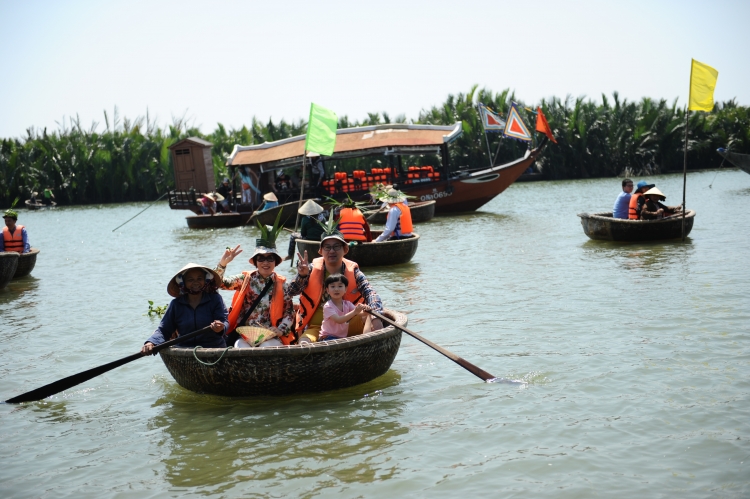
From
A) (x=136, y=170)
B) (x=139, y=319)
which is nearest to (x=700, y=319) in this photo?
(x=139, y=319)

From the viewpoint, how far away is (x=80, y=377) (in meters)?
6.26

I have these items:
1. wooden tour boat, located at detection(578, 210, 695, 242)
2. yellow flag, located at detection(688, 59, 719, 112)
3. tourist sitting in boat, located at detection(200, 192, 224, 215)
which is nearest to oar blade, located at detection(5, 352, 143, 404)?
A: wooden tour boat, located at detection(578, 210, 695, 242)

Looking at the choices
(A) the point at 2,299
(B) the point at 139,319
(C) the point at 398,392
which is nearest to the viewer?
(C) the point at 398,392

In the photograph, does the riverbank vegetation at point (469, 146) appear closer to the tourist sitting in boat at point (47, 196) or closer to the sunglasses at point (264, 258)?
the tourist sitting in boat at point (47, 196)

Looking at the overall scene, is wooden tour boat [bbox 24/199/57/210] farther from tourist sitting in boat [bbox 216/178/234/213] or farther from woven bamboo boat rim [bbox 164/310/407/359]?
woven bamboo boat rim [bbox 164/310/407/359]

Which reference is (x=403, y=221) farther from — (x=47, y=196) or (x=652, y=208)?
(x=47, y=196)

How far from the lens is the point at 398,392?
6.45 metres

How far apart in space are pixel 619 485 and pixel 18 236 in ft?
40.1

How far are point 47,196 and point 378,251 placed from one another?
117ft

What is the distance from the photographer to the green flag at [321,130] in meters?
15.0

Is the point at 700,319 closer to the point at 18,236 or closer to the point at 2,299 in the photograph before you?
the point at 2,299

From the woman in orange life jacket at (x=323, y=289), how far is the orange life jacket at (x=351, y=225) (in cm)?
602

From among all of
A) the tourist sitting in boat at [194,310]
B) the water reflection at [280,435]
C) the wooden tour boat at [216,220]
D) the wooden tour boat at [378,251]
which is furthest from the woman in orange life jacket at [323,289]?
the wooden tour boat at [216,220]

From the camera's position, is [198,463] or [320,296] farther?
[320,296]
